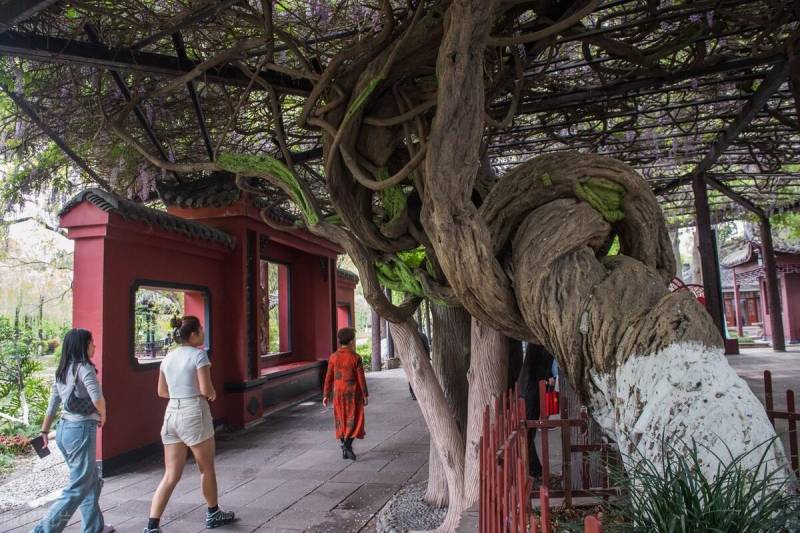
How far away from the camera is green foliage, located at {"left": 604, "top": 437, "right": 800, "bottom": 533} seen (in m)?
1.64

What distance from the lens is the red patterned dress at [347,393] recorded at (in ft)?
20.9

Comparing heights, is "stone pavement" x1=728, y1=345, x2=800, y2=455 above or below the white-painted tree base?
below

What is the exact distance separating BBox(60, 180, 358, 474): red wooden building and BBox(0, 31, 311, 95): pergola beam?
1978 millimetres

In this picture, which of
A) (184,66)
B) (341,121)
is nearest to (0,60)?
(184,66)

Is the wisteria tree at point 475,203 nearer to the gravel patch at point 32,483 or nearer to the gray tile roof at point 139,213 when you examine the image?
the gray tile roof at point 139,213

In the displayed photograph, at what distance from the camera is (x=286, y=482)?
212 inches

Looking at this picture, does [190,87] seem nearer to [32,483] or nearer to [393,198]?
[393,198]

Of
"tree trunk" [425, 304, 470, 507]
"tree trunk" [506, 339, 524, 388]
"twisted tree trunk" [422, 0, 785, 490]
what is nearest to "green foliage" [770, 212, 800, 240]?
"tree trunk" [506, 339, 524, 388]

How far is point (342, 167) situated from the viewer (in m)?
3.30

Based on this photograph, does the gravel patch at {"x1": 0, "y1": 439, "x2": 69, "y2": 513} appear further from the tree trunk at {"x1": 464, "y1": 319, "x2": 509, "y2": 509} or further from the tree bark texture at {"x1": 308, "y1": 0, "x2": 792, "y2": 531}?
the tree bark texture at {"x1": 308, "y1": 0, "x2": 792, "y2": 531}

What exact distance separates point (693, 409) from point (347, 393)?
196 inches

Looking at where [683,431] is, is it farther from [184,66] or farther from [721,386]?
[184,66]

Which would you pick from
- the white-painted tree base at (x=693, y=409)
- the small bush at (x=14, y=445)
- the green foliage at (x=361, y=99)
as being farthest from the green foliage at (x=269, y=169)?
the small bush at (x=14, y=445)

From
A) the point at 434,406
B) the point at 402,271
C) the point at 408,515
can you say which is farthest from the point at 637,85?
the point at 408,515
